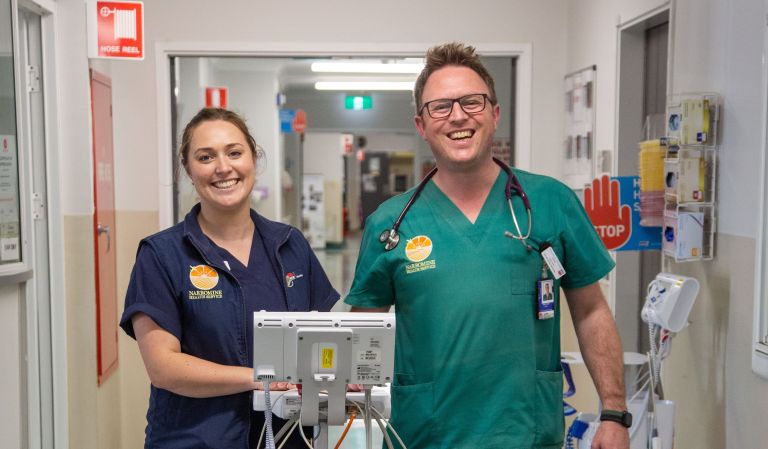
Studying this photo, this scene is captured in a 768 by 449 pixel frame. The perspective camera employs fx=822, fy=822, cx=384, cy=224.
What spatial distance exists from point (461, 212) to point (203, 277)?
0.61 meters

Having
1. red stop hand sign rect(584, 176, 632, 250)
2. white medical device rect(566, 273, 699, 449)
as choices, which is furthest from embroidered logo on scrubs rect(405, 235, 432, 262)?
red stop hand sign rect(584, 176, 632, 250)

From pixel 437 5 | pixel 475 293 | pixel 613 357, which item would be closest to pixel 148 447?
pixel 475 293

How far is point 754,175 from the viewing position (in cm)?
252

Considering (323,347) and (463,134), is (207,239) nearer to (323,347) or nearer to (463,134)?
(323,347)

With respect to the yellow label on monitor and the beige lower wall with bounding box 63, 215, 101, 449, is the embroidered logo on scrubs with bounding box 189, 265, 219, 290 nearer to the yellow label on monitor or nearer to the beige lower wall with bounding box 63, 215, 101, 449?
the yellow label on monitor

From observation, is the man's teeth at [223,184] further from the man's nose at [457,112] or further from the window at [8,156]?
the window at [8,156]

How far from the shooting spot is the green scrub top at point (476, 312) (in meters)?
1.79

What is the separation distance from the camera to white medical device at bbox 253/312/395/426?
1.55m

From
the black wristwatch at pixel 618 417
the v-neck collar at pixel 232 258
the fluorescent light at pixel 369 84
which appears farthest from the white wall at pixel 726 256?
the fluorescent light at pixel 369 84

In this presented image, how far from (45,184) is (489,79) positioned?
7.76 ft

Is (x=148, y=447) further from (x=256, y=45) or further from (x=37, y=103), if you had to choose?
(x=256, y=45)

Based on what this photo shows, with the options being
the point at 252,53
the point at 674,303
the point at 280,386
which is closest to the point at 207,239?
the point at 280,386

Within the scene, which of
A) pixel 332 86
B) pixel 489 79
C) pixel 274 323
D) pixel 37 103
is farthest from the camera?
pixel 332 86

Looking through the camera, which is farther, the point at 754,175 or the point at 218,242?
the point at 754,175
